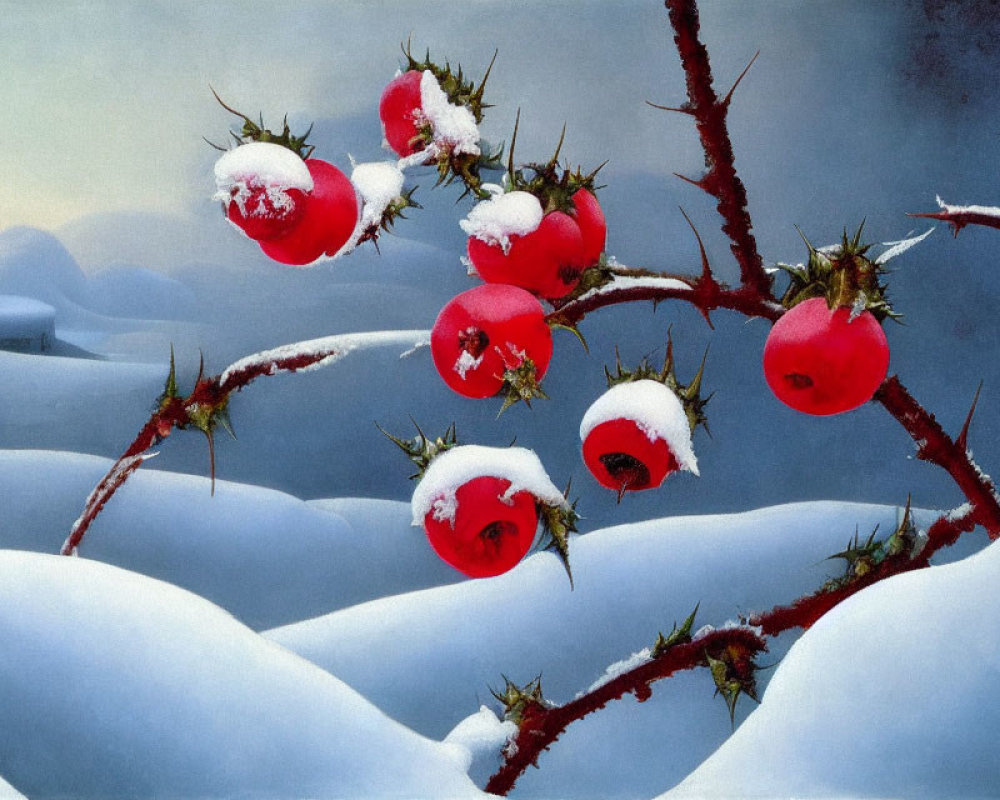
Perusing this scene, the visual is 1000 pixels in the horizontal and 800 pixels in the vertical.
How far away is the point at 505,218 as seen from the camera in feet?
0.86

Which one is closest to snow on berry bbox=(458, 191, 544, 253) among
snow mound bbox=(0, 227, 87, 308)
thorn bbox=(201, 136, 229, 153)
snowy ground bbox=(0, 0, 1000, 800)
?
thorn bbox=(201, 136, 229, 153)

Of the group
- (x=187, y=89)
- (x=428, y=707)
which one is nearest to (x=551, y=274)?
(x=428, y=707)

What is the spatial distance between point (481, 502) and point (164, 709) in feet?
0.32

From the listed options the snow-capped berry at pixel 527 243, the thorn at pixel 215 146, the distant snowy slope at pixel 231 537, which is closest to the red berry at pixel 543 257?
the snow-capped berry at pixel 527 243

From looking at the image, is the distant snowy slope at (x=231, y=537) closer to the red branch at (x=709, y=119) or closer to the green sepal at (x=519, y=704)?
the green sepal at (x=519, y=704)

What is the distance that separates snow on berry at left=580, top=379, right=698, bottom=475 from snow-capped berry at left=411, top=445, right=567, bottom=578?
0.02 meters

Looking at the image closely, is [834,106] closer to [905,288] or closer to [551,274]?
[905,288]

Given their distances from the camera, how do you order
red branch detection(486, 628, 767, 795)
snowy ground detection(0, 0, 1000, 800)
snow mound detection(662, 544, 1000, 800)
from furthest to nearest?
snowy ground detection(0, 0, 1000, 800)
red branch detection(486, 628, 767, 795)
snow mound detection(662, 544, 1000, 800)

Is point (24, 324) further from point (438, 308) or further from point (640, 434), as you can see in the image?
point (640, 434)

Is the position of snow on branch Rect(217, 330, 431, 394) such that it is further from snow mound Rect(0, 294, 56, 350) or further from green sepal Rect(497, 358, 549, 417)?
snow mound Rect(0, 294, 56, 350)

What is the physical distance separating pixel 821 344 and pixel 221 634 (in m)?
0.19

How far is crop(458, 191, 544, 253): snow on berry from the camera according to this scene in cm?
26

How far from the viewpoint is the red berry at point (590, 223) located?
0.30 meters

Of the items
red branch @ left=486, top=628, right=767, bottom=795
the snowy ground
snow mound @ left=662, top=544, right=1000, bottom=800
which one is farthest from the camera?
the snowy ground
